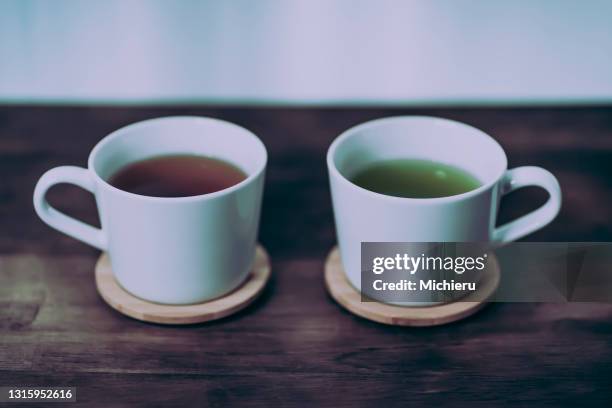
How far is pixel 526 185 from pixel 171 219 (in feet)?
1.02

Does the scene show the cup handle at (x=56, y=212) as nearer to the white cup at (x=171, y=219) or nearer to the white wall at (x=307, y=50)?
the white cup at (x=171, y=219)

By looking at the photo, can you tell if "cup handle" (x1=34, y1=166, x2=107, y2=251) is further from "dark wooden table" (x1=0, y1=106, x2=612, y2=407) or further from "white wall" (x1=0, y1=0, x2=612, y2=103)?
"white wall" (x1=0, y1=0, x2=612, y2=103)

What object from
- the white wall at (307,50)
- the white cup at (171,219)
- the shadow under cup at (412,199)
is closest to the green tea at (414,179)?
the shadow under cup at (412,199)

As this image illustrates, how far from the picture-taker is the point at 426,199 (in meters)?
0.64

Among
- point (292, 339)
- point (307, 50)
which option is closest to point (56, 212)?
point (292, 339)

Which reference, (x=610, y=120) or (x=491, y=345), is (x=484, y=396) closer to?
(x=491, y=345)

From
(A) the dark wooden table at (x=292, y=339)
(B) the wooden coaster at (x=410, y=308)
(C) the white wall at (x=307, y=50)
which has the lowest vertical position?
(A) the dark wooden table at (x=292, y=339)

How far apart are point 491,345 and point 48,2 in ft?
2.46

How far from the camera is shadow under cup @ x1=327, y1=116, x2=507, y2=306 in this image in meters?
0.65

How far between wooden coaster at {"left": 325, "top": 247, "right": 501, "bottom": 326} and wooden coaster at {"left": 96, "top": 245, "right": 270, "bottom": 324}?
74mm

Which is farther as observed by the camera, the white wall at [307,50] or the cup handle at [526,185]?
the white wall at [307,50]

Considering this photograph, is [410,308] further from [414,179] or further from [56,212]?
[56,212]

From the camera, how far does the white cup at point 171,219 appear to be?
0.65 metres

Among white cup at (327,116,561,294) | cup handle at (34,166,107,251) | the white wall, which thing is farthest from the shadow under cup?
the white wall
